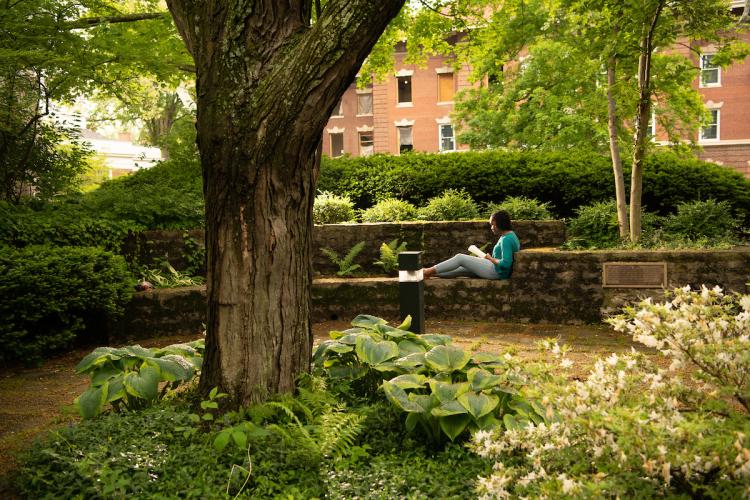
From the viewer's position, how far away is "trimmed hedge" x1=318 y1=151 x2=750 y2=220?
39.2ft

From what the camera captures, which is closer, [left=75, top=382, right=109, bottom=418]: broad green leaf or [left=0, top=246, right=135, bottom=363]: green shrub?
[left=75, top=382, right=109, bottom=418]: broad green leaf

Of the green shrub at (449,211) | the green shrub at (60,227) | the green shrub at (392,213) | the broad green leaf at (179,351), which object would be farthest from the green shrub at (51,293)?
the green shrub at (449,211)

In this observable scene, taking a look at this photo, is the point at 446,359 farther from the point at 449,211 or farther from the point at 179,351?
the point at 449,211

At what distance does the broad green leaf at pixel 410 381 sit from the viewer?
370 centimetres

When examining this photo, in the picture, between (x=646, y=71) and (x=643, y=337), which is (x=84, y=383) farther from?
(x=646, y=71)

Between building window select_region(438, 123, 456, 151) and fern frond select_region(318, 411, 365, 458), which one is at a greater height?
building window select_region(438, 123, 456, 151)

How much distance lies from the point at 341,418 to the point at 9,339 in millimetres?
4703

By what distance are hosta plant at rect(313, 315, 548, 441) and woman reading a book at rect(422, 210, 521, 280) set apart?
4.02 m

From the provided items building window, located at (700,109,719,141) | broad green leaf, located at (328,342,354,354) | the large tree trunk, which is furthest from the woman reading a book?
building window, located at (700,109,719,141)

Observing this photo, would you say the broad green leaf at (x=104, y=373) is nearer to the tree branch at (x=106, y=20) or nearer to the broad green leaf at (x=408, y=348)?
the broad green leaf at (x=408, y=348)

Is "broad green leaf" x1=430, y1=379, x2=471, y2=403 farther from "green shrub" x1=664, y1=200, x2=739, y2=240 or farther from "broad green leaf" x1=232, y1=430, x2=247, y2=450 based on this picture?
"green shrub" x1=664, y1=200, x2=739, y2=240

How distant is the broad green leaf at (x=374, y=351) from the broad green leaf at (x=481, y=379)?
624 millimetres

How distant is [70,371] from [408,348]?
4.03m

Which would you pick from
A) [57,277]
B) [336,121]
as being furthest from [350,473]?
[336,121]
